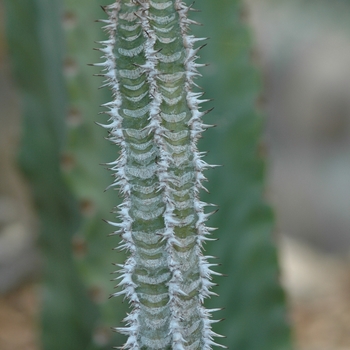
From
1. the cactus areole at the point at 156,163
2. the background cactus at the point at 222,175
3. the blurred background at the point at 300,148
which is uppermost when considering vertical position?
the blurred background at the point at 300,148

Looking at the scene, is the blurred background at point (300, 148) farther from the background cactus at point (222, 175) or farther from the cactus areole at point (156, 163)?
the cactus areole at point (156, 163)

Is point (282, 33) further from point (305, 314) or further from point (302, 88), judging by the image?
point (305, 314)

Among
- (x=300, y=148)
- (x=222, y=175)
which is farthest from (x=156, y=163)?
(x=300, y=148)

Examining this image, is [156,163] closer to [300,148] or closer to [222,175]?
[222,175]

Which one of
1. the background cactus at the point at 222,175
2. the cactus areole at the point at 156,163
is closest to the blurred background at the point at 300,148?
the background cactus at the point at 222,175

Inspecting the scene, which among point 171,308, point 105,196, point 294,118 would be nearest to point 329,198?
point 294,118

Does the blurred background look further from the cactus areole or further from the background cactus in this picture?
the cactus areole
